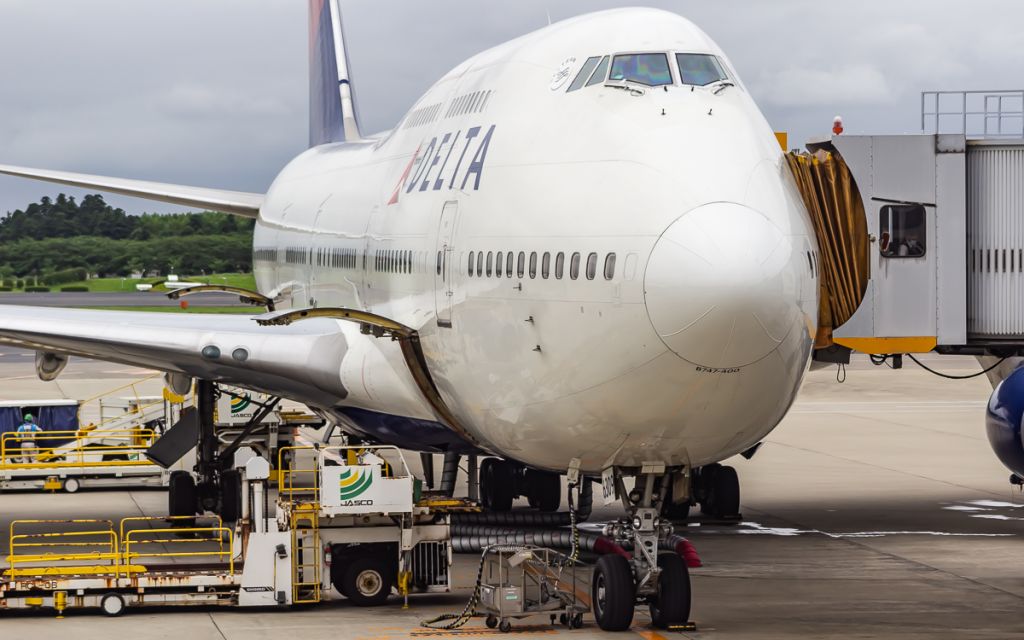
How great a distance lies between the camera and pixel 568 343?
45.3ft

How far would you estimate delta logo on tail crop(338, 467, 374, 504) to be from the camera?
16.5 m

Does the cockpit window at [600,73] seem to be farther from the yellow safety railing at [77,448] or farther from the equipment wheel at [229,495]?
the yellow safety railing at [77,448]

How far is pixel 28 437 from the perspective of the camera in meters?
29.0

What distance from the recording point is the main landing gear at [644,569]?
1445cm

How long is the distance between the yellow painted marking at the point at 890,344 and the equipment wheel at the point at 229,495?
10.3 meters

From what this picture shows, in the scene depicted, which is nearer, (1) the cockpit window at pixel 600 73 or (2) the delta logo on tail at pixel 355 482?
(1) the cockpit window at pixel 600 73

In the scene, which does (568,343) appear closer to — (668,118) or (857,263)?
(668,118)

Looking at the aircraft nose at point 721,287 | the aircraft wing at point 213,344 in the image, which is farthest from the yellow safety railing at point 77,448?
the aircraft nose at point 721,287

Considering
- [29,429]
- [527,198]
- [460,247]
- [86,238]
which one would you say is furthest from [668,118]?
[86,238]

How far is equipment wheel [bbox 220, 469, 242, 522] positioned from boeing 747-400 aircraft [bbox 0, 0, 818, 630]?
15.0 ft

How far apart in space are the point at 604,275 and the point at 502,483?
10112 mm

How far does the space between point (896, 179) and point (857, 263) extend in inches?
67.4

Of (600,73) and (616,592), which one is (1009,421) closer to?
(616,592)

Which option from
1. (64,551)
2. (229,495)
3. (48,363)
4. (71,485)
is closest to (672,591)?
(64,551)
